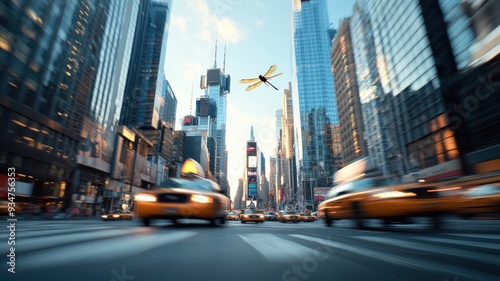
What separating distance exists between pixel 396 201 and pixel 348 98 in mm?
77551

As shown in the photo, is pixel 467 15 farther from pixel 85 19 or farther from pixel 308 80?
pixel 308 80

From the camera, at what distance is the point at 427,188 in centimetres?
585

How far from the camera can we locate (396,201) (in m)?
6.13

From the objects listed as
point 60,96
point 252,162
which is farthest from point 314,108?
point 60,96

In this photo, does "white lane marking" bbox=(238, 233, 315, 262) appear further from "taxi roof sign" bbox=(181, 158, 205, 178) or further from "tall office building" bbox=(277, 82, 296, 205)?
"tall office building" bbox=(277, 82, 296, 205)

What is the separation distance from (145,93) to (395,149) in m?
80.5

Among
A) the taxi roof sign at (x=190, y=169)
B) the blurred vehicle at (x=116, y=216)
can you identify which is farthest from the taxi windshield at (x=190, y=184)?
the blurred vehicle at (x=116, y=216)

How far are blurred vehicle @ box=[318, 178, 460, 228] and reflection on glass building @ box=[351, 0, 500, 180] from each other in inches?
972

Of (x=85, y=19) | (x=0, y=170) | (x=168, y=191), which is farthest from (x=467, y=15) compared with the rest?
(x=85, y=19)

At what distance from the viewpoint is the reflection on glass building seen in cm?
2542

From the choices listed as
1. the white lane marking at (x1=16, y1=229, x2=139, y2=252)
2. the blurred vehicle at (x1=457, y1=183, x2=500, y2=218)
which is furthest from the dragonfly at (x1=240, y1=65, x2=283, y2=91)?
the white lane marking at (x1=16, y1=229, x2=139, y2=252)

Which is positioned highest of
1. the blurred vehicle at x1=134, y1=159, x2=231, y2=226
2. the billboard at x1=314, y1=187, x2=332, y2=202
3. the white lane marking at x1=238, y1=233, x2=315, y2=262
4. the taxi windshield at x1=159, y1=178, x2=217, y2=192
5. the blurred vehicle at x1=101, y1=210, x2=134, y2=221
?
the billboard at x1=314, y1=187, x2=332, y2=202

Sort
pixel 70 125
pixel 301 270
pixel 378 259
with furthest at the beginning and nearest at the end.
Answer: pixel 70 125
pixel 378 259
pixel 301 270

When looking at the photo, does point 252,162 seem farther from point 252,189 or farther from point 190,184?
point 190,184
